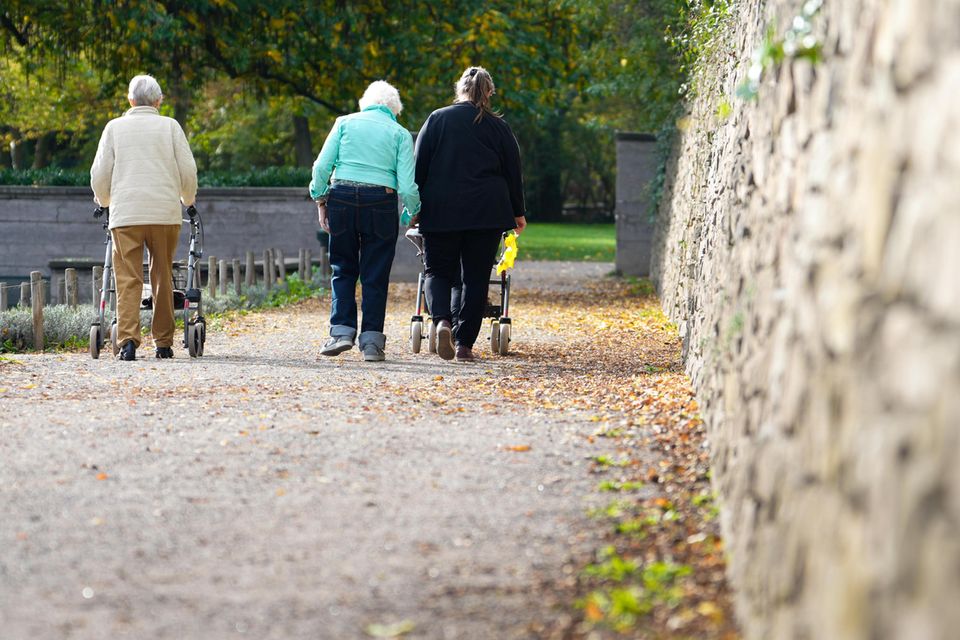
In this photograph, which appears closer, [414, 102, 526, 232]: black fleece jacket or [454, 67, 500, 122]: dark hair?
[414, 102, 526, 232]: black fleece jacket

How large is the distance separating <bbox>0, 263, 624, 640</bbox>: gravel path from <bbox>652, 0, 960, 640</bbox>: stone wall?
76 centimetres

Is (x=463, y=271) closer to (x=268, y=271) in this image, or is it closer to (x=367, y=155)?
(x=367, y=155)

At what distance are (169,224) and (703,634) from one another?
22.5 ft

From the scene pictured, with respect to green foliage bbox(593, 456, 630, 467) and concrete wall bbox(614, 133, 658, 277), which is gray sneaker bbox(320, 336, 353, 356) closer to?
green foliage bbox(593, 456, 630, 467)

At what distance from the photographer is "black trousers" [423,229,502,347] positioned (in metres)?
9.57

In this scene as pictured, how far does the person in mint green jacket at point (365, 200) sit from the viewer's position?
9492 millimetres

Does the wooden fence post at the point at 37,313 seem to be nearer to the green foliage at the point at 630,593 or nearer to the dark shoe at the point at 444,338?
the dark shoe at the point at 444,338

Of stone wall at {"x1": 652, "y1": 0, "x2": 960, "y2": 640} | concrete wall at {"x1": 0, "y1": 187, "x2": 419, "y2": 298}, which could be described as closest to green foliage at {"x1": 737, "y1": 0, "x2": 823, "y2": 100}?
stone wall at {"x1": 652, "y1": 0, "x2": 960, "y2": 640}

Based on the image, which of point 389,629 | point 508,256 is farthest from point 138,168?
point 389,629

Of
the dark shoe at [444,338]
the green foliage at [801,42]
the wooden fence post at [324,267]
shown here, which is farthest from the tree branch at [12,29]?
the green foliage at [801,42]

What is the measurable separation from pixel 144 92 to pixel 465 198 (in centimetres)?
236

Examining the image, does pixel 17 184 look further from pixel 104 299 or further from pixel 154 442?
pixel 154 442

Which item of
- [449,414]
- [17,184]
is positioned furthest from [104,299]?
[17,184]

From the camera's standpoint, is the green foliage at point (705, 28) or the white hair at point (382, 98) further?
the white hair at point (382, 98)
